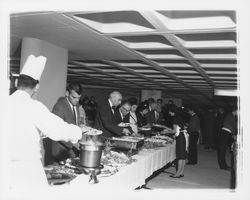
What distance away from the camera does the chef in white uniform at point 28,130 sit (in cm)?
125

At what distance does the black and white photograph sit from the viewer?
1.26m

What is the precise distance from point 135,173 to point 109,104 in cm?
79

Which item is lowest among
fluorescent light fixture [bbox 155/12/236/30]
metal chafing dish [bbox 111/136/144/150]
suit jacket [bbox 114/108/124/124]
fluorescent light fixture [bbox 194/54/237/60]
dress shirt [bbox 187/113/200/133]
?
metal chafing dish [bbox 111/136/144/150]

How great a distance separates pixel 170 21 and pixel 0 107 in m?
1.63

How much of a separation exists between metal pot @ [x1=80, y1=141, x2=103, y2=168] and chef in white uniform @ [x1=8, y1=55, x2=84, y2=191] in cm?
20

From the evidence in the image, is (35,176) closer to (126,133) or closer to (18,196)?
(18,196)

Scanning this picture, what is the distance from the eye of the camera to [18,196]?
1.21 meters

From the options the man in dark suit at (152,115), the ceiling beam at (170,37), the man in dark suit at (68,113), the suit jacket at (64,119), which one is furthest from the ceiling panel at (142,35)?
the man in dark suit at (152,115)

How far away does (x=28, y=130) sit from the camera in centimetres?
126

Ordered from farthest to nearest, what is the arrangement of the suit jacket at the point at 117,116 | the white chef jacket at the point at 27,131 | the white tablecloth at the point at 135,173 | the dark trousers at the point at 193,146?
1. the dark trousers at the point at 193,146
2. the suit jacket at the point at 117,116
3. the white tablecloth at the point at 135,173
4. the white chef jacket at the point at 27,131

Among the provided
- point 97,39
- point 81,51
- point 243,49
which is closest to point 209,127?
point 81,51

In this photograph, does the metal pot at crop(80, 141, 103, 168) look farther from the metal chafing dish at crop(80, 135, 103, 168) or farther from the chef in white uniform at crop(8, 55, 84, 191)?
the chef in white uniform at crop(8, 55, 84, 191)

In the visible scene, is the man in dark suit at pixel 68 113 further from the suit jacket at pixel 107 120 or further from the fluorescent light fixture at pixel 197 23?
the fluorescent light fixture at pixel 197 23

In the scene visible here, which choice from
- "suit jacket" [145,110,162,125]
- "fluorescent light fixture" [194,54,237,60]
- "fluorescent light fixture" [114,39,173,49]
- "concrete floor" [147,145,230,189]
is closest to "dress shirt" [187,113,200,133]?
"concrete floor" [147,145,230,189]
